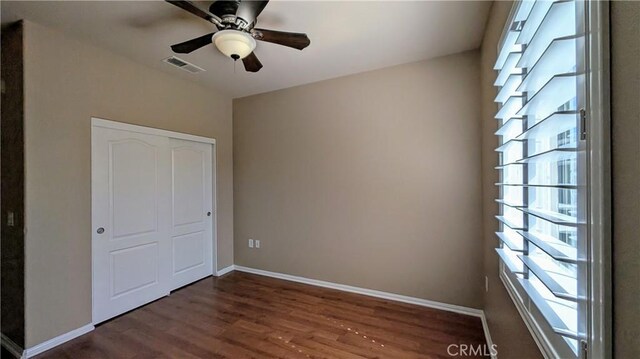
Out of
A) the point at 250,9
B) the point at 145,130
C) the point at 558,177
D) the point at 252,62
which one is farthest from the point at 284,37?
the point at 145,130

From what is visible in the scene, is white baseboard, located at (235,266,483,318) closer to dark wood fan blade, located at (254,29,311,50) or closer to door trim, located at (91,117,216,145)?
door trim, located at (91,117,216,145)

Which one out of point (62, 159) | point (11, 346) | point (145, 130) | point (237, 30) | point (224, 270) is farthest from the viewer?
point (224, 270)

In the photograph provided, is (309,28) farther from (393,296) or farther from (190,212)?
(393,296)

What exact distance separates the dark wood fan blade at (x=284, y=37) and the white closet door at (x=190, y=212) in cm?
206

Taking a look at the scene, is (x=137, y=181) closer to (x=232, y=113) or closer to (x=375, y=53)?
(x=232, y=113)

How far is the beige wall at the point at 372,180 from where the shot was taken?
2605mm

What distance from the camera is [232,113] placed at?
13.1 ft

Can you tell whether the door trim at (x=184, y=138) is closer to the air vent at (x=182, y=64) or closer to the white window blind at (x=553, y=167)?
the air vent at (x=182, y=64)

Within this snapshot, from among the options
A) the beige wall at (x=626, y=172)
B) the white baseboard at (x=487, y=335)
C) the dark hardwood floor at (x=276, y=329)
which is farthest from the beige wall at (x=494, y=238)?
the beige wall at (x=626, y=172)

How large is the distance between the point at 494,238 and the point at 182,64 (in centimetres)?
351

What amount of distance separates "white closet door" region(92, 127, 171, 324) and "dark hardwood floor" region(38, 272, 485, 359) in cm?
23

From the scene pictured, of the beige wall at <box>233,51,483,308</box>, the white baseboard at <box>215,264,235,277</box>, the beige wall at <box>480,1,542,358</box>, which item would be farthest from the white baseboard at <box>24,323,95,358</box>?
the beige wall at <box>480,1,542,358</box>

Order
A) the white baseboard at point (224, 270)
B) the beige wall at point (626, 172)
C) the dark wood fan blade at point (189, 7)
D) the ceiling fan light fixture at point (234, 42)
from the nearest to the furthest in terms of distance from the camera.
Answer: the beige wall at point (626, 172) → the dark wood fan blade at point (189, 7) → the ceiling fan light fixture at point (234, 42) → the white baseboard at point (224, 270)

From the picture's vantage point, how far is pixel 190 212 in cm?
341
